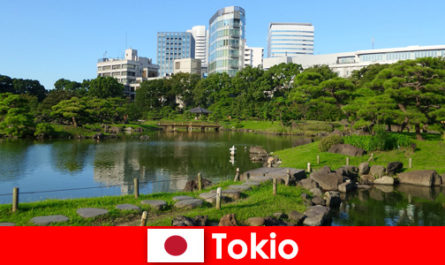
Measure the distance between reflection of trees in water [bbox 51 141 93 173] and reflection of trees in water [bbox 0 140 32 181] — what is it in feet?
7.38

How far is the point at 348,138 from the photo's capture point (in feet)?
91.5

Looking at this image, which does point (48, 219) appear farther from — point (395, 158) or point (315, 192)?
point (395, 158)

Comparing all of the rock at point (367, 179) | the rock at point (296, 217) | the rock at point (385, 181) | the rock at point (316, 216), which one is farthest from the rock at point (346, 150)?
the rock at point (296, 217)

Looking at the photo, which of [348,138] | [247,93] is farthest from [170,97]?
[348,138]

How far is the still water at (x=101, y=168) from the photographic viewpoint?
60.5ft

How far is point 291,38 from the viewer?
6314 inches

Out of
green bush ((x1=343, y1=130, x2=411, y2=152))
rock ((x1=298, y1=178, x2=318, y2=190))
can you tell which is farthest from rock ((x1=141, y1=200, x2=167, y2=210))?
green bush ((x1=343, y1=130, x2=411, y2=152))

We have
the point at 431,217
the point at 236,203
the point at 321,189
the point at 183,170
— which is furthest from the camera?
the point at 183,170

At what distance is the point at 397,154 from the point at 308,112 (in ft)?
124

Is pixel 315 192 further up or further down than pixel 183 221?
further down

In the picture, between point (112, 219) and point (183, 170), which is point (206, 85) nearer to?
point (183, 170)

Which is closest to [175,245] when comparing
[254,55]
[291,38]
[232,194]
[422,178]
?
[232,194]

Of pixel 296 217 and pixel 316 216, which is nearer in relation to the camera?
pixel 296 217

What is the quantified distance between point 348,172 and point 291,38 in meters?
149
